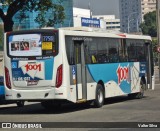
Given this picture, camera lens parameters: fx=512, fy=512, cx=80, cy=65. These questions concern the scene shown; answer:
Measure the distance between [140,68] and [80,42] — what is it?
6.74 meters

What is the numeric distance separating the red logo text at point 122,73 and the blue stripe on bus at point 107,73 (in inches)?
5.2

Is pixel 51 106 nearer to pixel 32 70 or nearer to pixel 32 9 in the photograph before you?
pixel 32 70

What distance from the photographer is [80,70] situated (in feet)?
62.1

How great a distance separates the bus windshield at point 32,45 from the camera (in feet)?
58.5

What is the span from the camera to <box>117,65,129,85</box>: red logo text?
22.6 m

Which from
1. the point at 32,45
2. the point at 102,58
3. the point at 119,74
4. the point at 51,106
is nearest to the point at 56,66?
the point at 32,45

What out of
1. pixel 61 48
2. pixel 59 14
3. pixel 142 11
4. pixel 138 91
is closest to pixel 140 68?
pixel 138 91

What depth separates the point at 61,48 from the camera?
17.7m

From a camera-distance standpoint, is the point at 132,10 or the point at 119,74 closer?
the point at 119,74

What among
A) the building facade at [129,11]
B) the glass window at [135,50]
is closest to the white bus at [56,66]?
the glass window at [135,50]

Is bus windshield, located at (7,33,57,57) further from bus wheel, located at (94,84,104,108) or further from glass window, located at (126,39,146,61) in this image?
glass window, located at (126,39,146,61)

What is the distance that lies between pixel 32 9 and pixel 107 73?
8367 mm

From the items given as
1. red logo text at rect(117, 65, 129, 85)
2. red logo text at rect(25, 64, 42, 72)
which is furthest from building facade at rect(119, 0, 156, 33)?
red logo text at rect(25, 64, 42, 72)

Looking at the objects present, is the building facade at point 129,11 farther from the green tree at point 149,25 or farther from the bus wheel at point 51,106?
the bus wheel at point 51,106
